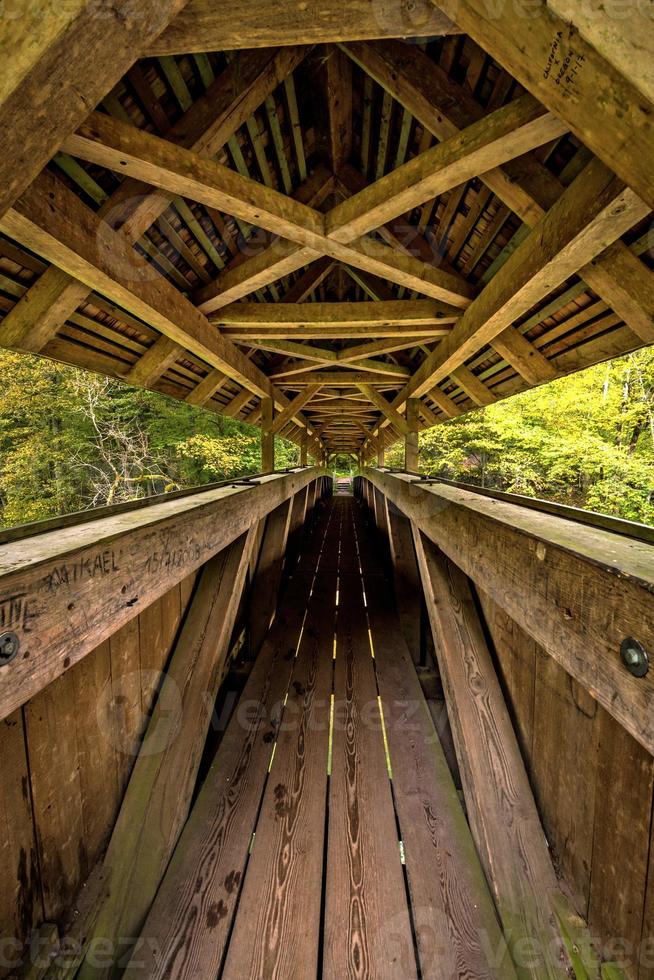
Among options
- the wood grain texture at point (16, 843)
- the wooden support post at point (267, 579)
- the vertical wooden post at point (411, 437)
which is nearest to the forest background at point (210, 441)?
the vertical wooden post at point (411, 437)

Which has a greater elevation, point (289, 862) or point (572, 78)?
point (572, 78)

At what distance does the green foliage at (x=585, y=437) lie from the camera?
11.4m

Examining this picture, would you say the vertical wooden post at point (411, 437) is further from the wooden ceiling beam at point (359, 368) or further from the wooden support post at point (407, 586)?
the wooden support post at point (407, 586)

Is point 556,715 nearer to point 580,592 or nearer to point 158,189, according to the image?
point 580,592

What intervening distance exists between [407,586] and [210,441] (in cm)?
1180

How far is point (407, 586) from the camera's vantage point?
14.9 feet

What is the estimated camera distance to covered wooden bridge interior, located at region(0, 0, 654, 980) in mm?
897

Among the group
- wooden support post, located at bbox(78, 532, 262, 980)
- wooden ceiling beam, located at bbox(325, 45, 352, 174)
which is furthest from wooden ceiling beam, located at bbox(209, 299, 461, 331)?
wooden support post, located at bbox(78, 532, 262, 980)

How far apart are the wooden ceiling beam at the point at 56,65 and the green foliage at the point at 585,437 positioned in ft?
43.8

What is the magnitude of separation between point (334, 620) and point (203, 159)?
4124 mm

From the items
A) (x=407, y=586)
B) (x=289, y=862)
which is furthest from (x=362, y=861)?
(x=407, y=586)

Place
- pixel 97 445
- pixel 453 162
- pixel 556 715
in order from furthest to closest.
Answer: pixel 97 445 → pixel 453 162 → pixel 556 715

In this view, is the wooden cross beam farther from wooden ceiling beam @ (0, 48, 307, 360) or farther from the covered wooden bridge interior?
wooden ceiling beam @ (0, 48, 307, 360)

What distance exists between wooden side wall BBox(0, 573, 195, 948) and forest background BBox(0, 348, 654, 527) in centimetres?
1300
